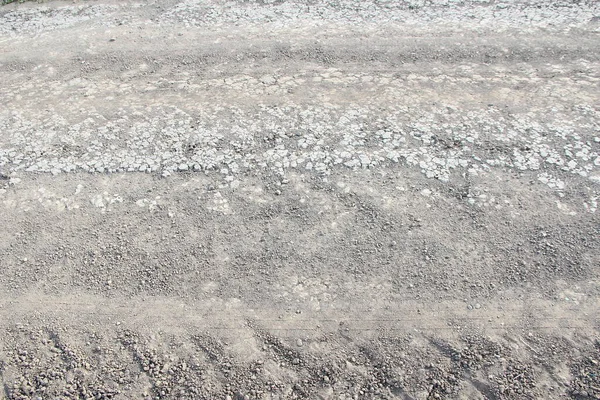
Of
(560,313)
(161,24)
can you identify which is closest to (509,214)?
(560,313)

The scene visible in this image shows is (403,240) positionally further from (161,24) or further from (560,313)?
(161,24)

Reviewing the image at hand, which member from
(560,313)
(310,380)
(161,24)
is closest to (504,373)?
(560,313)

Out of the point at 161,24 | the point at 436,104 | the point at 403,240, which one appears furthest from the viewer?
the point at 161,24

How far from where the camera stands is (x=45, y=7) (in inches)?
444

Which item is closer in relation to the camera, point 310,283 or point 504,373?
point 504,373

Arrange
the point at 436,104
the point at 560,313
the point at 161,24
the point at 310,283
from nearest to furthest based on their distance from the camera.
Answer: the point at 560,313 → the point at 310,283 → the point at 436,104 → the point at 161,24

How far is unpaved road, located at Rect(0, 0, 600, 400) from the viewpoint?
4809mm

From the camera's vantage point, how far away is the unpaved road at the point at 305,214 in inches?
189

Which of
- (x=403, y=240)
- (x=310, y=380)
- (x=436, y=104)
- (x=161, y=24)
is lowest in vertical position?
(x=310, y=380)

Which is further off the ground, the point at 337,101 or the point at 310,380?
the point at 337,101

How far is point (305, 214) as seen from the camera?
614 centimetres

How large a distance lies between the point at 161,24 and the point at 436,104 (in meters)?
6.03

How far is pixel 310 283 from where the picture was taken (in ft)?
17.9

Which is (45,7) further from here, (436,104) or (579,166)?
(579,166)
